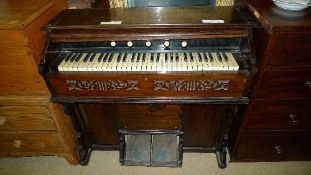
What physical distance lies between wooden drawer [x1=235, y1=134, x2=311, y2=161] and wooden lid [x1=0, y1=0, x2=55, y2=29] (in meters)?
1.74

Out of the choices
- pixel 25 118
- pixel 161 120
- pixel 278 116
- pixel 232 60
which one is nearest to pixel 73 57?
pixel 25 118

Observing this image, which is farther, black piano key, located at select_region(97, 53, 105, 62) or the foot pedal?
the foot pedal

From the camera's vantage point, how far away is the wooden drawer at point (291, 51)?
1.34m

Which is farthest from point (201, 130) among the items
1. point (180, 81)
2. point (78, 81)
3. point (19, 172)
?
point (19, 172)

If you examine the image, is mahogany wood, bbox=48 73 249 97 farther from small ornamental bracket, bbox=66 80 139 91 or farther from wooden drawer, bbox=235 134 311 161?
wooden drawer, bbox=235 134 311 161

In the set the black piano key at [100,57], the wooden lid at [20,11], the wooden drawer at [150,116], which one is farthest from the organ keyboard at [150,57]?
the wooden drawer at [150,116]

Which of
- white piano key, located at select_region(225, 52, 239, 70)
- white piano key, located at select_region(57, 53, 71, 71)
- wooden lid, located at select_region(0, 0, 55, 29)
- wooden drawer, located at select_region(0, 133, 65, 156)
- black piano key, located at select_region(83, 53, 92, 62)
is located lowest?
wooden drawer, located at select_region(0, 133, 65, 156)

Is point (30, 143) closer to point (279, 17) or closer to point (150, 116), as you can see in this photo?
point (150, 116)

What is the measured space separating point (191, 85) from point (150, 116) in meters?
0.66

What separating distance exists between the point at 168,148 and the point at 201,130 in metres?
0.35

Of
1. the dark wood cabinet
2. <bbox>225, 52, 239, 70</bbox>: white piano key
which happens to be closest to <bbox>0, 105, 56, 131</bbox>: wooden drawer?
the dark wood cabinet

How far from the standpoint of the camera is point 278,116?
5.63 feet

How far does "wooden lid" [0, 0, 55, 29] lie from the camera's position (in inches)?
52.3

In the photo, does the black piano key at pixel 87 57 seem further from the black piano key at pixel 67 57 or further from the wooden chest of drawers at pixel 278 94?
the wooden chest of drawers at pixel 278 94
